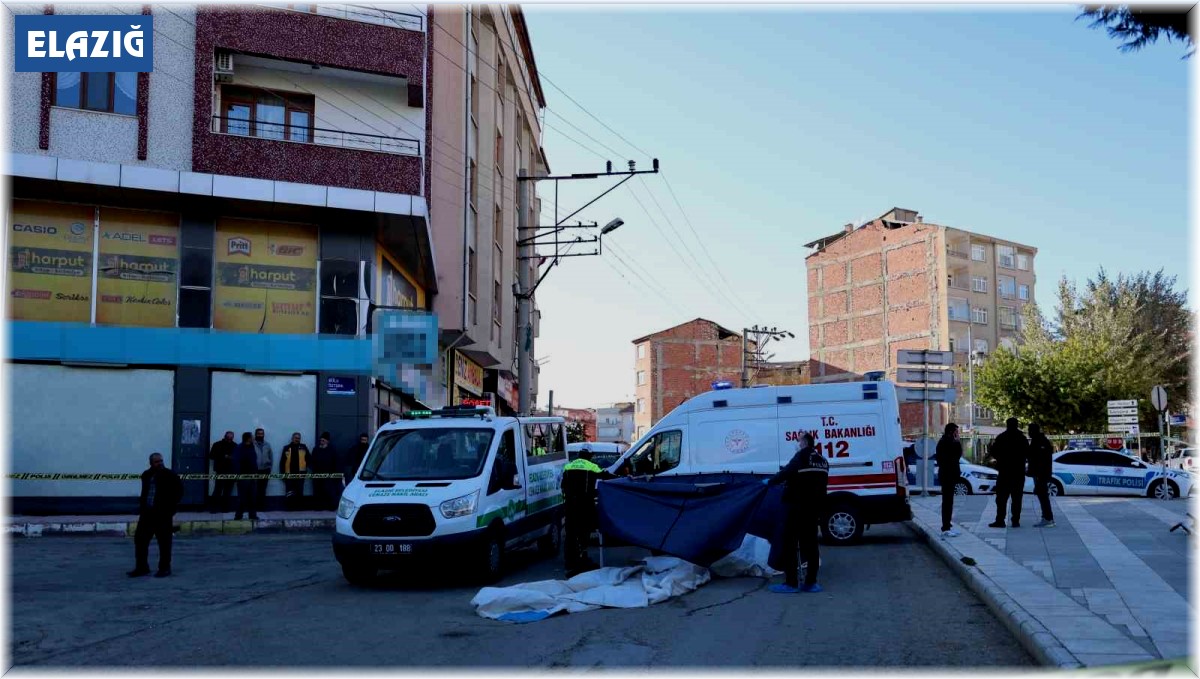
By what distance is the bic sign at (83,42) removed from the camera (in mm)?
21109

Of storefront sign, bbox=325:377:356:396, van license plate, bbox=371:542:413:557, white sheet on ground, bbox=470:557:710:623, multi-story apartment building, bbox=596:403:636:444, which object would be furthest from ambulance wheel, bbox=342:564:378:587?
multi-story apartment building, bbox=596:403:636:444

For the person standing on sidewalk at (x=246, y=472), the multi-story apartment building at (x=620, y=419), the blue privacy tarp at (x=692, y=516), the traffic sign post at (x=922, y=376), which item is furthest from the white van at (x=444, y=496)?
the multi-story apartment building at (x=620, y=419)

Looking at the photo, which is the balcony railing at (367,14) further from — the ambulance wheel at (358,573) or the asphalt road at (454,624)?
the ambulance wheel at (358,573)

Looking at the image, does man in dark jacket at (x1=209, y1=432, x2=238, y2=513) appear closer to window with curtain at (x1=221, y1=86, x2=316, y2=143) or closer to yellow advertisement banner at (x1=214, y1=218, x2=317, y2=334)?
yellow advertisement banner at (x1=214, y1=218, x2=317, y2=334)

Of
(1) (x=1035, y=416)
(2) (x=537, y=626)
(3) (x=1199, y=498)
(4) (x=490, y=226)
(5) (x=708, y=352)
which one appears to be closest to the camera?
(2) (x=537, y=626)

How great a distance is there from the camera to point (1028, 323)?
192 feet

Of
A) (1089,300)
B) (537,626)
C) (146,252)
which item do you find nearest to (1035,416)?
(1089,300)

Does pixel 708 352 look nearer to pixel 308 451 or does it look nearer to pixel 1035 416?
pixel 1035 416

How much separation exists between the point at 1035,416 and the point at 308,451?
3954 centimetres

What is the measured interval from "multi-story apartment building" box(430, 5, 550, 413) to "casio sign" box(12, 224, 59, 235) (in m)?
8.35

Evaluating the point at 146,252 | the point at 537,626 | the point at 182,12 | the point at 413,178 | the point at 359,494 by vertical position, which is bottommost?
the point at 537,626

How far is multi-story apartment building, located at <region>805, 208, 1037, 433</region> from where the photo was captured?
7606 centimetres

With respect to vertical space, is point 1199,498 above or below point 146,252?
below

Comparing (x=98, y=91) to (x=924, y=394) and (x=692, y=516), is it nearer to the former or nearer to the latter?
(x=692, y=516)
